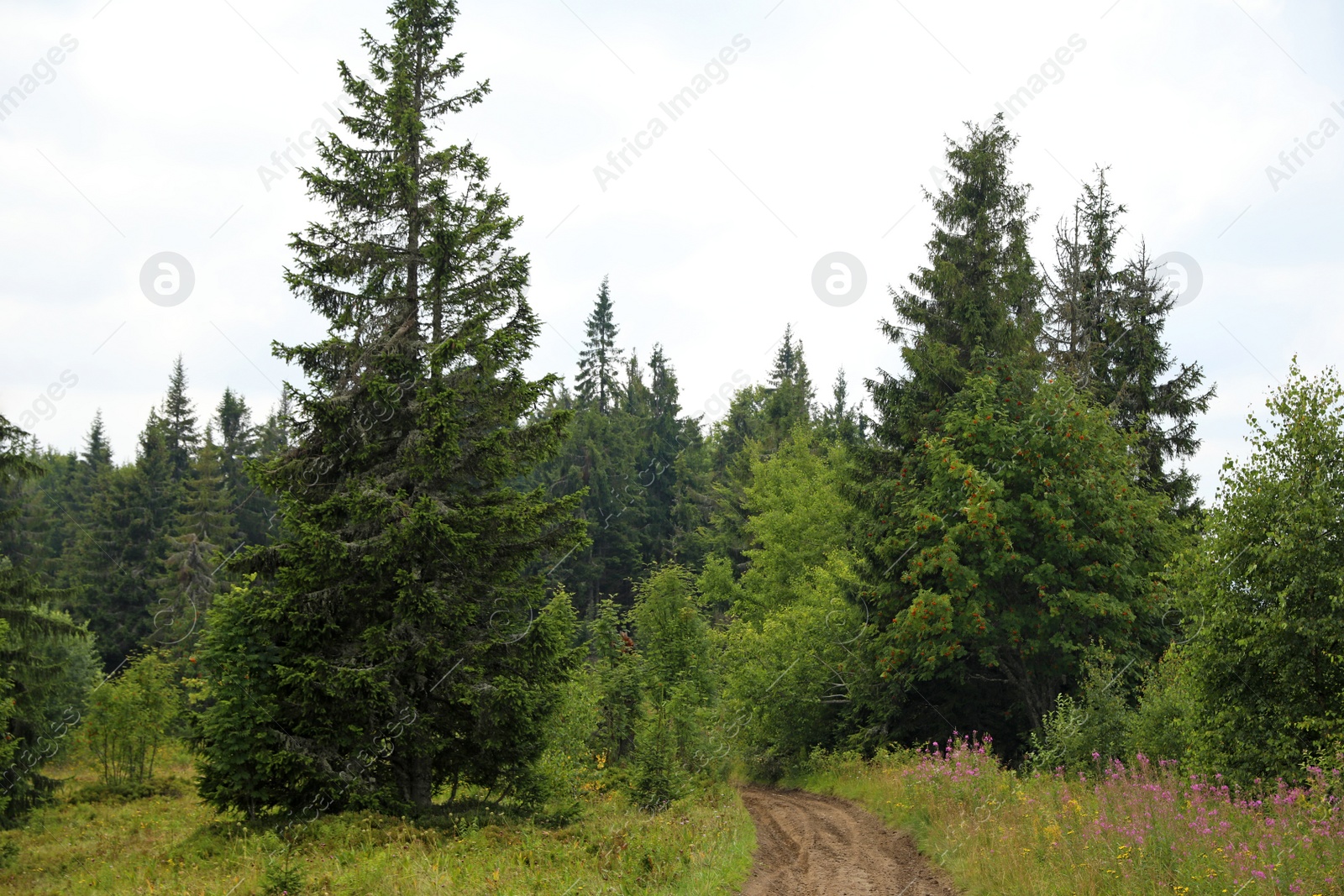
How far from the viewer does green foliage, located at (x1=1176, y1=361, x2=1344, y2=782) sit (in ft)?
39.3

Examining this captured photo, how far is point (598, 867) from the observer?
10961 mm

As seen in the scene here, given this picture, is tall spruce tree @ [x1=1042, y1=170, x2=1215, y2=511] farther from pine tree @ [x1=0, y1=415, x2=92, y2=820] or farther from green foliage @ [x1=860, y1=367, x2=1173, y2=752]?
pine tree @ [x1=0, y1=415, x2=92, y2=820]

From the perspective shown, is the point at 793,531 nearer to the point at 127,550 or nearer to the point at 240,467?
the point at 127,550

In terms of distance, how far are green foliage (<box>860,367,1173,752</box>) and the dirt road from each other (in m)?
5.19

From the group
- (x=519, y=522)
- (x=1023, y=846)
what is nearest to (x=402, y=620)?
(x=519, y=522)

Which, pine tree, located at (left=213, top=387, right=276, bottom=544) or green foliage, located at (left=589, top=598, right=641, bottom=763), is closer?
green foliage, located at (left=589, top=598, right=641, bottom=763)

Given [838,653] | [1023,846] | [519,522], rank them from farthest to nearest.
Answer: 1. [838,653]
2. [519,522]
3. [1023,846]

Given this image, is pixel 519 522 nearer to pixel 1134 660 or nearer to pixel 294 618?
pixel 294 618

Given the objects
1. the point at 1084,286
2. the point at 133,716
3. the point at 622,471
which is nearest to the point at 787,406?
the point at 622,471

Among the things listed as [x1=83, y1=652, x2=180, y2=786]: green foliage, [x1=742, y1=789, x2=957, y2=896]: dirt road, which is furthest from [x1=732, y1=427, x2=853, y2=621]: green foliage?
[x1=83, y1=652, x2=180, y2=786]: green foliage

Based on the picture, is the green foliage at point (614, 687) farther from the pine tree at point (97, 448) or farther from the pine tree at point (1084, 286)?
the pine tree at point (97, 448)

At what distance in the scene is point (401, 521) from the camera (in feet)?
46.2

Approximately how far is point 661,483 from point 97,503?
4289 centimetres

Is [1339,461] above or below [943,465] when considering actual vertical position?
below
